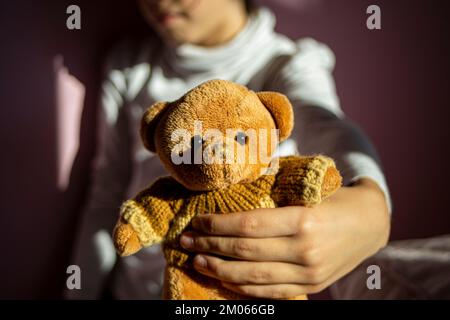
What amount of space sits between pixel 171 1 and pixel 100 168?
11.9 inches

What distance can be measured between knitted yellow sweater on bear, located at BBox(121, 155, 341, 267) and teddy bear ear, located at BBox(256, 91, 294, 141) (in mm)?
30

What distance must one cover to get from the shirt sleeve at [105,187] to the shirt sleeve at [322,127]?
26 centimetres

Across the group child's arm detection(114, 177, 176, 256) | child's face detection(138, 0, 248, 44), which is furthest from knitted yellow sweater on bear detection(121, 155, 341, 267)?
child's face detection(138, 0, 248, 44)

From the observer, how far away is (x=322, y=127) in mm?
443

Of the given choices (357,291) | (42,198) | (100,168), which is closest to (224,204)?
(357,291)

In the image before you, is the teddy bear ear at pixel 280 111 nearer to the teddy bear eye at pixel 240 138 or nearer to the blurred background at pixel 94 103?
the teddy bear eye at pixel 240 138

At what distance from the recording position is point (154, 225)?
328 millimetres

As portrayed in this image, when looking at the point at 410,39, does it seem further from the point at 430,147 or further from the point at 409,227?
the point at 409,227

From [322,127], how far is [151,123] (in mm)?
209

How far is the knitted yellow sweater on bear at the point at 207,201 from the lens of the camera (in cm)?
31

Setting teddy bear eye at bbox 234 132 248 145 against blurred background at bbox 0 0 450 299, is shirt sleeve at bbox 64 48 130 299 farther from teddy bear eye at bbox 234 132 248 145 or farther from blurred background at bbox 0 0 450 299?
teddy bear eye at bbox 234 132 248 145

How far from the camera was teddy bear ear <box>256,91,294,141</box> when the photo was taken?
0.31 m

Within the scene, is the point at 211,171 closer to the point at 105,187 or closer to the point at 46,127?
the point at 105,187

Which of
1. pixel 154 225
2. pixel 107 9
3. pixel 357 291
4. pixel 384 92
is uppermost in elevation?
pixel 107 9
